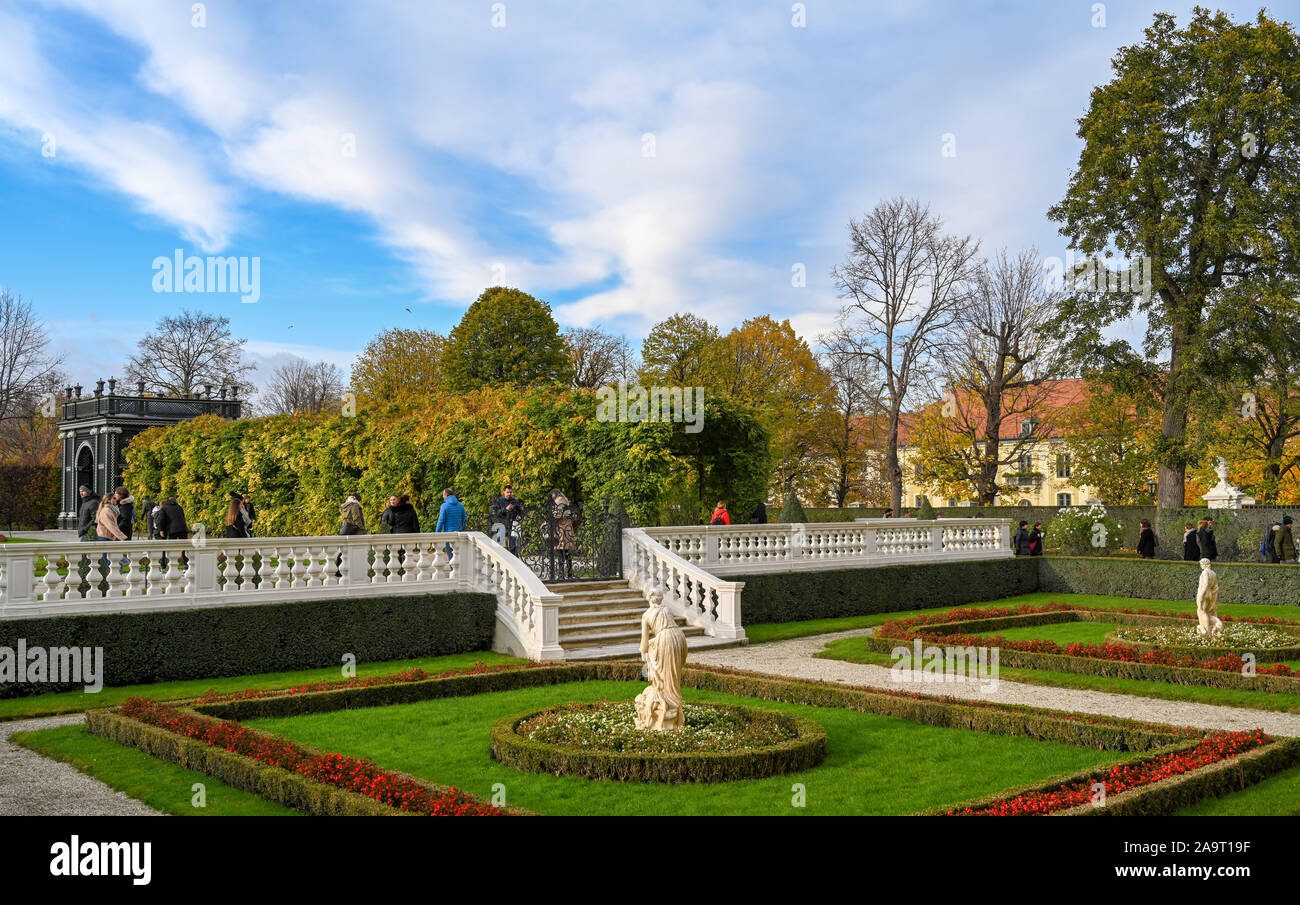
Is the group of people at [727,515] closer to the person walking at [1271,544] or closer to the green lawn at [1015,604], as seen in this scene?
the green lawn at [1015,604]

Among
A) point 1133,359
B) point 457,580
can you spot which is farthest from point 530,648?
point 1133,359

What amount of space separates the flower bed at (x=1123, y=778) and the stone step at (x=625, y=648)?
7.08 meters

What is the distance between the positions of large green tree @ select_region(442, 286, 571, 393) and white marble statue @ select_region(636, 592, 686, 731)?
1697 inches

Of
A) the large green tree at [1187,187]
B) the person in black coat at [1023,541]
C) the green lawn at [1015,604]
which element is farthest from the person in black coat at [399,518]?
the large green tree at [1187,187]

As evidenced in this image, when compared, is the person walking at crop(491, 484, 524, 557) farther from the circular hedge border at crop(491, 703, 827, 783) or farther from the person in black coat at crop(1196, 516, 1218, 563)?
the person in black coat at crop(1196, 516, 1218, 563)

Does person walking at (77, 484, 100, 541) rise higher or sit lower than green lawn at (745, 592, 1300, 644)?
higher

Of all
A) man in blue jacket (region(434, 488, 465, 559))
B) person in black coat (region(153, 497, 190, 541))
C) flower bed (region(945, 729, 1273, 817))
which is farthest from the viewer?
person in black coat (region(153, 497, 190, 541))

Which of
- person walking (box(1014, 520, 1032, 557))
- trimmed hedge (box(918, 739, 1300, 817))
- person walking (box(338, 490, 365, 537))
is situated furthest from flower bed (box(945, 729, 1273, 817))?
person walking (box(1014, 520, 1032, 557))

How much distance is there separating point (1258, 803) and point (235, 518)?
17.3 m

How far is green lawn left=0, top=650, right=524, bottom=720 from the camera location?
11.5m

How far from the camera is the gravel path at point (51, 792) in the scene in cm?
734

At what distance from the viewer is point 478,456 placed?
2314 cm

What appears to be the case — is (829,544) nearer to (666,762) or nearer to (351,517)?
(351,517)
